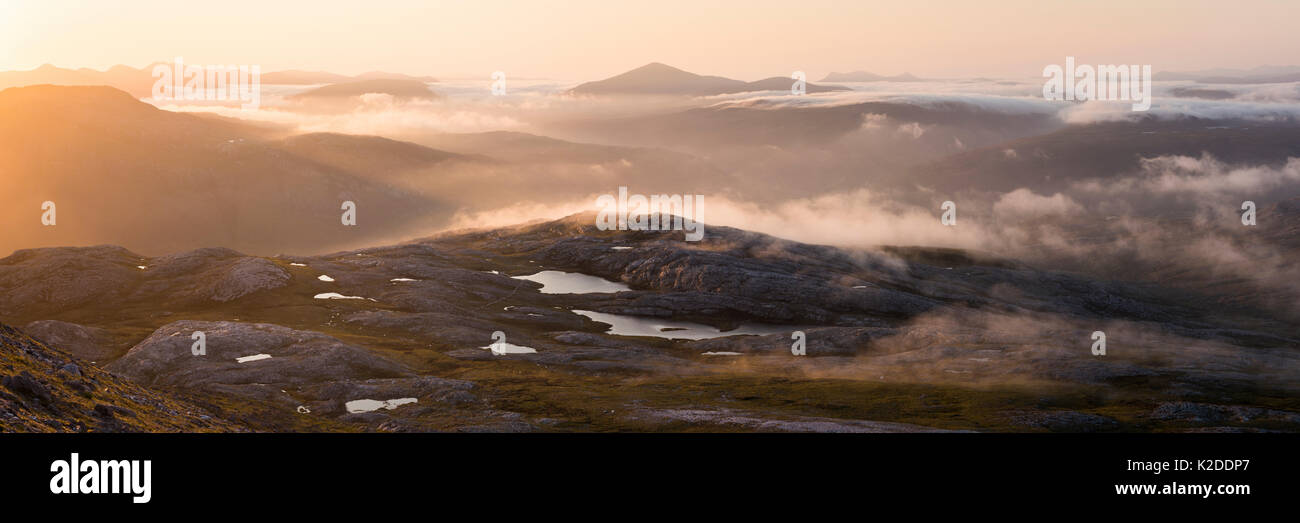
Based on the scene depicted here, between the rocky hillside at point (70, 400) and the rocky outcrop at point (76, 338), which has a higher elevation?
the rocky hillside at point (70, 400)

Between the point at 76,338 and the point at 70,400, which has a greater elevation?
the point at 70,400

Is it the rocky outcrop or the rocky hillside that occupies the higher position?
the rocky hillside

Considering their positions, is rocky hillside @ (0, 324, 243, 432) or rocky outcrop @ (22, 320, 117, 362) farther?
rocky outcrop @ (22, 320, 117, 362)

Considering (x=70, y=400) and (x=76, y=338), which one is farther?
(x=76, y=338)

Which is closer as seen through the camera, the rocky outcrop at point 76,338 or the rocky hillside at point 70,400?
the rocky hillside at point 70,400
